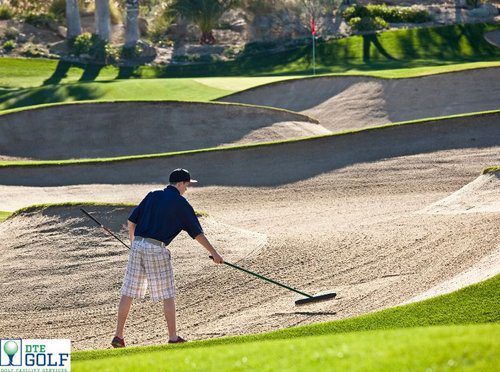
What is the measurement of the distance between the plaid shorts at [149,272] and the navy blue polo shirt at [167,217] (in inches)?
6.0

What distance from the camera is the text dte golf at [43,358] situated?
11521 mm

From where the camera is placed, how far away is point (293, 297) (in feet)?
59.3

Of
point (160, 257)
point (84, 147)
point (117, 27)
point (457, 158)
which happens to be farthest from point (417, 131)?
point (117, 27)

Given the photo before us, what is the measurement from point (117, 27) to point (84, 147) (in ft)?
89.2

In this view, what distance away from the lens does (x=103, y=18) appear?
5819cm

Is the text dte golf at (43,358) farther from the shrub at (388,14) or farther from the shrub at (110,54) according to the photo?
the shrub at (388,14)

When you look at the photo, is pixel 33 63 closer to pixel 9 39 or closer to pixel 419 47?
pixel 9 39

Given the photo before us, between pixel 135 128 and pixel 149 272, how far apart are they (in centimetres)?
2532

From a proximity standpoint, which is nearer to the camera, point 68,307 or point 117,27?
point 68,307

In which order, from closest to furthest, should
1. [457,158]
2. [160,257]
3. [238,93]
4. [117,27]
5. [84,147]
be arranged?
[160,257], [457,158], [84,147], [238,93], [117,27]

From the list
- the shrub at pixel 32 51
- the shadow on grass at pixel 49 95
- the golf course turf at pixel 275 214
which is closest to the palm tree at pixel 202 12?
the golf course turf at pixel 275 214

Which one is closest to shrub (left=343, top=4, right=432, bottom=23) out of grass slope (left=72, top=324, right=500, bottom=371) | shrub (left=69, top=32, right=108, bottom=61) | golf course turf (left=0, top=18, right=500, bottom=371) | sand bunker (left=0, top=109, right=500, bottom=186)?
golf course turf (left=0, top=18, right=500, bottom=371)

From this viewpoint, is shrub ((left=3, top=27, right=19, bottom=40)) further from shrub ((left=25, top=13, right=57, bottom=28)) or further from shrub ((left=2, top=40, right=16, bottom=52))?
shrub ((left=25, top=13, right=57, bottom=28))

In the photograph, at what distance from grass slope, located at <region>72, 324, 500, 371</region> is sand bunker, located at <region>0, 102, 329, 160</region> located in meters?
26.9
